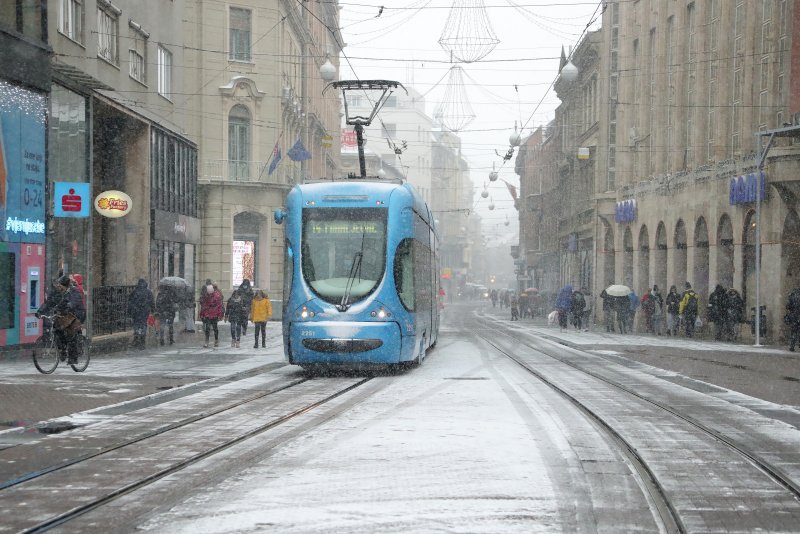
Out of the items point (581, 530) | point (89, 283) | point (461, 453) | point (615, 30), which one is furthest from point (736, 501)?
point (615, 30)

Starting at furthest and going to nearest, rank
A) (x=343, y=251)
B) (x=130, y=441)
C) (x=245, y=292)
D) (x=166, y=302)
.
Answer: (x=245, y=292)
(x=166, y=302)
(x=343, y=251)
(x=130, y=441)

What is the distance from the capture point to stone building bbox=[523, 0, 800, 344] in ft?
111

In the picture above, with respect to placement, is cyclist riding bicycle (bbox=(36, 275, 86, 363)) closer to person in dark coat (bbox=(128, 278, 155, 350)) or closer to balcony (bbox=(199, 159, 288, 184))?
person in dark coat (bbox=(128, 278, 155, 350))

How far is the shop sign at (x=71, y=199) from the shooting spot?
2262 cm

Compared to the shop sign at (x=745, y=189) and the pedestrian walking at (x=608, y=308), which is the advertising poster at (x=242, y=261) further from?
the shop sign at (x=745, y=189)

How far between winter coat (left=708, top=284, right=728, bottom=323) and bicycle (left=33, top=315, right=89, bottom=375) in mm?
21191

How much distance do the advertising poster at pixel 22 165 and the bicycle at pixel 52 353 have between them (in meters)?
2.77

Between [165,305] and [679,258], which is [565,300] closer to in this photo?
[679,258]

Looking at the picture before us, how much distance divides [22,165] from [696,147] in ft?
87.2

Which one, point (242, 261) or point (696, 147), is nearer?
point (696, 147)

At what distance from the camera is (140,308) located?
26.4m

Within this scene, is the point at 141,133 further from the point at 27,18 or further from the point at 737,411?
the point at 737,411

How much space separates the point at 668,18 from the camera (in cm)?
4591

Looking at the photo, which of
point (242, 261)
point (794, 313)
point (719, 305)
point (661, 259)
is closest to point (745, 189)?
point (719, 305)
